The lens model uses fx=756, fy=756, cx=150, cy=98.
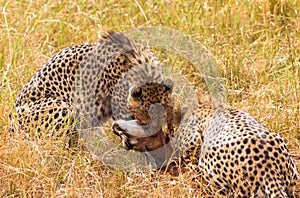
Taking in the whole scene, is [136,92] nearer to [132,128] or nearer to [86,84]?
[132,128]

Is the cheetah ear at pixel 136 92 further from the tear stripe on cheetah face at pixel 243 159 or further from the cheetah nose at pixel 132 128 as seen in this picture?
the tear stripe on cheetah face at pixel 243 159

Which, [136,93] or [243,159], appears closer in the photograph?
[243,159]

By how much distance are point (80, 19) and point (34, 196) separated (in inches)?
111

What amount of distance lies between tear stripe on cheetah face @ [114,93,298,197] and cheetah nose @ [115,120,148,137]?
0.29 metres

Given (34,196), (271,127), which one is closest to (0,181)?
(34,196)

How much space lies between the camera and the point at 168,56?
6.45 m

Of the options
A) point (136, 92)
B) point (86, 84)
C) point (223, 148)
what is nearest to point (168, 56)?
point (86, 84)

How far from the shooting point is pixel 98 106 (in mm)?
5527

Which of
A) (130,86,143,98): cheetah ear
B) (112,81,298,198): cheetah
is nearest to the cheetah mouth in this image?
(112,81,298,198): cheetah

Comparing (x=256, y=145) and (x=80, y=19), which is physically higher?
(x=80, y=19)

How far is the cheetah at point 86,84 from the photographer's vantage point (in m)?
5.41

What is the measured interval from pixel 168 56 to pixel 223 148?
1970mm

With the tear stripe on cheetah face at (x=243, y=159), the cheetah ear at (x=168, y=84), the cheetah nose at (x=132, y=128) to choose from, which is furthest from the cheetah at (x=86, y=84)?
the tear stripe on cheetah face at (x=243, y=159)

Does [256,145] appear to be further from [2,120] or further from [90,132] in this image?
[2,120]
